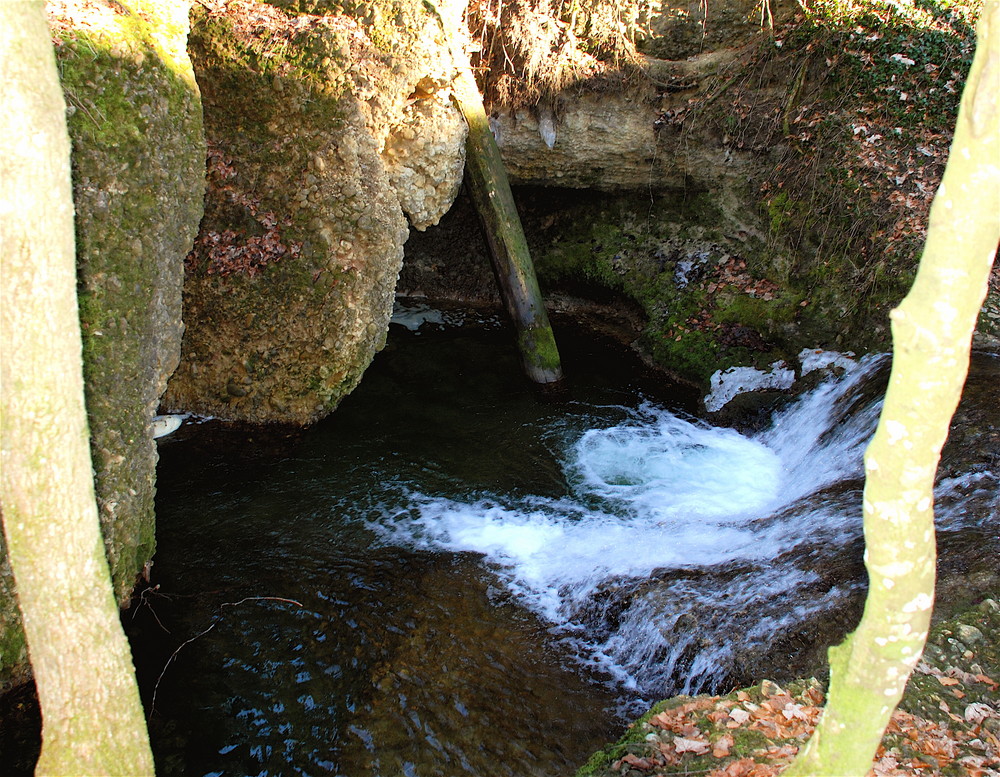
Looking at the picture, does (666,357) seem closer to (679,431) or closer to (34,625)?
(679,431)

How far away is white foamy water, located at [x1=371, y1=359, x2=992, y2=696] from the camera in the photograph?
4.99 m

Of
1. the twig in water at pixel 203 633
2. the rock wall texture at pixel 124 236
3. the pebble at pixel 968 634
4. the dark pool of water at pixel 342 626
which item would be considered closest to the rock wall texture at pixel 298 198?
the dark pool of water at pixel 342 626

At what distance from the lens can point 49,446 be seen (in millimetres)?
2615

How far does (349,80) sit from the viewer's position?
23.9 feet

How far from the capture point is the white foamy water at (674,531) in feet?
16.4

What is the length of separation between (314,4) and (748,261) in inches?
245

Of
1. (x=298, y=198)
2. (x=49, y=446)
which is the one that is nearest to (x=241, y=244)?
(x=298, y=198)

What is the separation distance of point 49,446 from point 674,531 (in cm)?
514

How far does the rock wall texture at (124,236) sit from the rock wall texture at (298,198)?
135cm

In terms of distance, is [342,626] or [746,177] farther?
[746,177]

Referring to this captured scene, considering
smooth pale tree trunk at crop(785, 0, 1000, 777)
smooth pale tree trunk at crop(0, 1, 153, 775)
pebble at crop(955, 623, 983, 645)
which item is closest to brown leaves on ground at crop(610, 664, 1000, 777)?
pebble at crop(955, 623, 983, 645)

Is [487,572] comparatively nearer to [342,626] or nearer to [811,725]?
[342,626]

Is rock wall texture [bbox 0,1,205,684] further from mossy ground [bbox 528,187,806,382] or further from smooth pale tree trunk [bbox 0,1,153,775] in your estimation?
mossy ground [bbox 528,187,806,382]

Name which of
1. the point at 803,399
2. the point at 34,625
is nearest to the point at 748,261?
the point at 803,399
